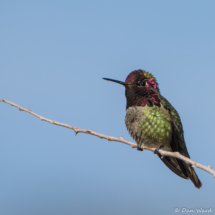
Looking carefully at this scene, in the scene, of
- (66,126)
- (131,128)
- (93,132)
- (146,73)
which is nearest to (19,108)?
(66,126)

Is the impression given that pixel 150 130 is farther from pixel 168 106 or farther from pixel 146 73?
pixel 146 73

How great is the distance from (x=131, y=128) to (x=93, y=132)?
1391 mm

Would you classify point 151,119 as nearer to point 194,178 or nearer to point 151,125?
point 151,125

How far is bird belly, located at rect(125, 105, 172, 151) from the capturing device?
4602 millimetres

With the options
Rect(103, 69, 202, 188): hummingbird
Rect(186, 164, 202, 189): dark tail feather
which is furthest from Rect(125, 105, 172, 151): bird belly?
Rect(186, 164, 202, 189): dark tail feather

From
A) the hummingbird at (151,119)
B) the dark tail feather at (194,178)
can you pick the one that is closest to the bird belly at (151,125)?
the hummingbird at (151,119)

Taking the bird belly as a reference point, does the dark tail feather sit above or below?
below

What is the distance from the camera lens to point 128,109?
15.8 ft

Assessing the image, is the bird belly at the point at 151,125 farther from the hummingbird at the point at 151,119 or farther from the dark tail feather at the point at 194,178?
the dark tail feather at the point at 194,178

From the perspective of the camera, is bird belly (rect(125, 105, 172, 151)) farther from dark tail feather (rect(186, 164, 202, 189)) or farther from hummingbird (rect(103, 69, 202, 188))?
dark tail feather (rect(186, 164, 202, 189))

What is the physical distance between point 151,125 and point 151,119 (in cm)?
9

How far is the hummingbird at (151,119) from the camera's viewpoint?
462 cm

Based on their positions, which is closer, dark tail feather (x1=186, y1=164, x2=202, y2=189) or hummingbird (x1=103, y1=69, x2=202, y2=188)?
hummingbird (x1=103, y1=69, x2=202, y2=188)

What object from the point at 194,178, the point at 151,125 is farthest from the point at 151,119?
the point at 194,178
